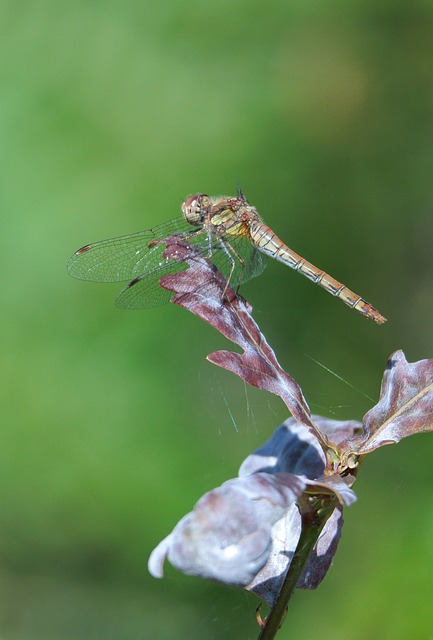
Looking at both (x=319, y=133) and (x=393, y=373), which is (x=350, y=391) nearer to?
(x=319, y=133)

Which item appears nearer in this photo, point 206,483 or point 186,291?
point 186,291

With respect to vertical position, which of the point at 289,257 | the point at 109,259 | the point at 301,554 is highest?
the point at 109,259

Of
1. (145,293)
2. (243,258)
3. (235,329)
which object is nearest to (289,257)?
(243,258)

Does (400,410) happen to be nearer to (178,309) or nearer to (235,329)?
(235,329)

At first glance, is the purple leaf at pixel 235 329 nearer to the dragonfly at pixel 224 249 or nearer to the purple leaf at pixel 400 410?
the purple leaf at pixel 400 410

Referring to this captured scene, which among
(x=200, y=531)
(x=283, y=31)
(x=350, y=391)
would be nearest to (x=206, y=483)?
(x=350, y=391)

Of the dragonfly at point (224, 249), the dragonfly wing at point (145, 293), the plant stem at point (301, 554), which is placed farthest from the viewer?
the dragonfly at point (224, 249)

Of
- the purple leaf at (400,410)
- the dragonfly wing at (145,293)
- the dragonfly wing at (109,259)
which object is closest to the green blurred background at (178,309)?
the dragonfly wing at (109,259)
